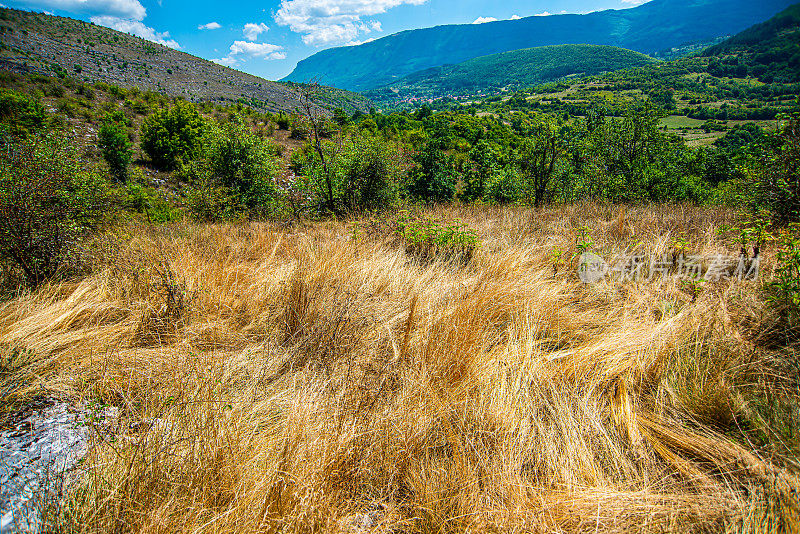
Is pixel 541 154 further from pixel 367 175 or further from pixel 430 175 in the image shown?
pixel 430 175

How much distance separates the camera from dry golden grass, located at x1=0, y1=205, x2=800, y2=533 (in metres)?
1.37

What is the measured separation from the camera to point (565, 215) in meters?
6.23

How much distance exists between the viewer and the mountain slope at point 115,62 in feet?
141

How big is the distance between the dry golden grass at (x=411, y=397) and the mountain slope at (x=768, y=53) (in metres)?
150

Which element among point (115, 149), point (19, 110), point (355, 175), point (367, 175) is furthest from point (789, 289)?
point (19, 110)

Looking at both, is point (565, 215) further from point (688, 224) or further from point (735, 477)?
point (735, 477)

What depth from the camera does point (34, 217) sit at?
11.0 ft

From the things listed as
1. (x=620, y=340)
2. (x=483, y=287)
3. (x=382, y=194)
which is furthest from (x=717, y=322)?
(x=382, y=194)

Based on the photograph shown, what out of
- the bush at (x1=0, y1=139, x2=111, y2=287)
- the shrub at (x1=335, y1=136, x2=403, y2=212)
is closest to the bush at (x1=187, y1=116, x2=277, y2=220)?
the shrub at (x1=335, y1=136, x2=403, y2=212)

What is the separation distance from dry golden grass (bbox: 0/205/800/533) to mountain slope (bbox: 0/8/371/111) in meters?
47.0

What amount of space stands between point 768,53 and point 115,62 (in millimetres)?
184257

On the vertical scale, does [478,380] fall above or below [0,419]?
below

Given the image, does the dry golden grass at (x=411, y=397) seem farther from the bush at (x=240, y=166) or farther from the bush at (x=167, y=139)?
the bush at (x=167, y=139)

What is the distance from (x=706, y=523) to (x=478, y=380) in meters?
1.15
